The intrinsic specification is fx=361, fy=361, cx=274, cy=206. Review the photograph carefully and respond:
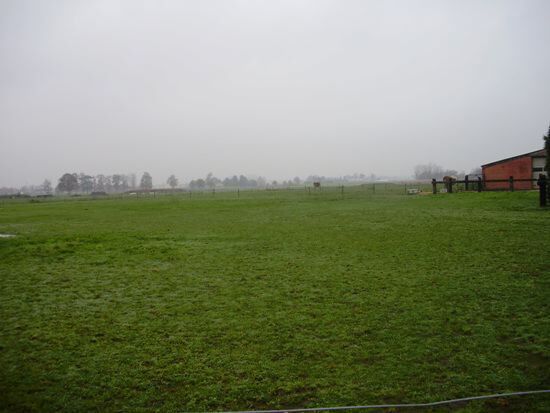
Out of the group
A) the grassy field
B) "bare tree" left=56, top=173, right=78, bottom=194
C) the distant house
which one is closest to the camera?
the grassy field

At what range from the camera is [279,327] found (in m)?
4.75

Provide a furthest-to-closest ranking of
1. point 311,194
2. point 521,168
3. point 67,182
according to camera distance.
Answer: point 67,182
point 311,194
point 521,168

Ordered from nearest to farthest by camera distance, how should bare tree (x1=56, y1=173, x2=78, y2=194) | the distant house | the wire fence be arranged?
the distant house
the wire fence
bare tree (x1=56, y1=173, x2=78, y2=194)

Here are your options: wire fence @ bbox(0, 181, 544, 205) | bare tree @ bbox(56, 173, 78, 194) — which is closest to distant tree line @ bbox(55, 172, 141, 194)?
bare tree @ bbox(56, 173, 78, 194)

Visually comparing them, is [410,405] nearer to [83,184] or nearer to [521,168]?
[521,168]

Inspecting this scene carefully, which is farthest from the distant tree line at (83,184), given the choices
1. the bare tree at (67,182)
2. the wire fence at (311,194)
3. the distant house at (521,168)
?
the distant house at (521,168)

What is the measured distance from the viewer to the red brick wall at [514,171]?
31.6 metres

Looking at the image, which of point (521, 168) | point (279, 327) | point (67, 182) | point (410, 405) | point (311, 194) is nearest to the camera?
point (410, 405)

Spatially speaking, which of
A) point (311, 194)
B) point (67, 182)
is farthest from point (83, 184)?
point (311, 194)

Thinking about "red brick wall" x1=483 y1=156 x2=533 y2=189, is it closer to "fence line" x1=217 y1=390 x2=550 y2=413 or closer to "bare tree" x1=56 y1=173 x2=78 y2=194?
"fence line" x1=217 y1=390 x2=550 y2=413

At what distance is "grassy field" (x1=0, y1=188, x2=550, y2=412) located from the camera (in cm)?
334

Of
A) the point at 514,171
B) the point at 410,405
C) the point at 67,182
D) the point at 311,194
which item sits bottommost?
the point at 410,405

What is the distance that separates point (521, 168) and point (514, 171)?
1.99 feet

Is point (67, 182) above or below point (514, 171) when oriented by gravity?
above
